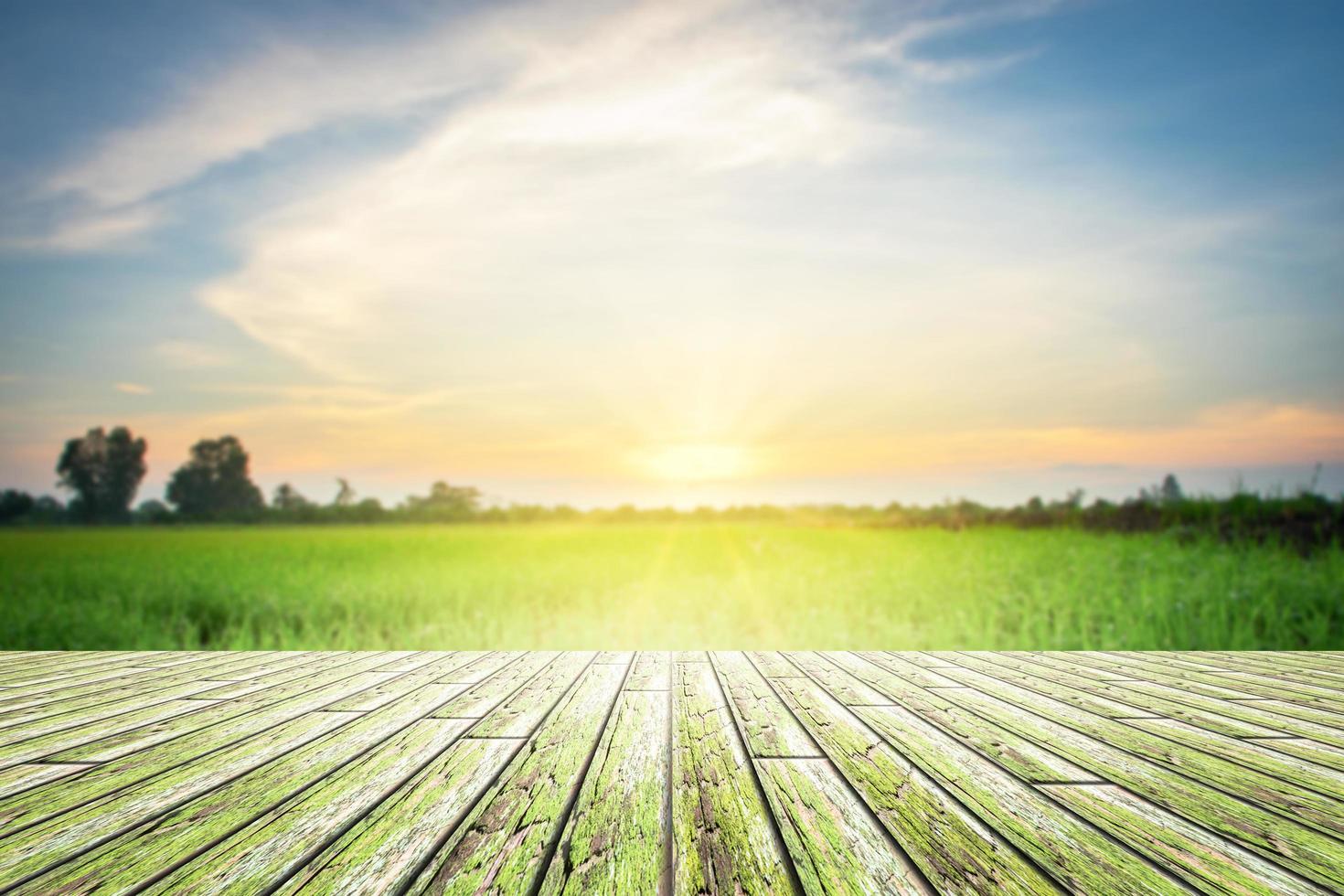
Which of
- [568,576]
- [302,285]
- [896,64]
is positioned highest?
[896,64]

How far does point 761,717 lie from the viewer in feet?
8.16

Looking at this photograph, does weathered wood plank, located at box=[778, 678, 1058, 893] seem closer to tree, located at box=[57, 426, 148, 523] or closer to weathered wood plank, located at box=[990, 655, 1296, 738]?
weathered wood plank, located at box=[990, 655, 1296, 738]

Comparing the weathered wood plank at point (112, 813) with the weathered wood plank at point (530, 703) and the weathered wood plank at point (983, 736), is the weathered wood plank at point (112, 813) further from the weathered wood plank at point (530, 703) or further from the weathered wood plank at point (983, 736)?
the weathered wood plank at point (983, 736)

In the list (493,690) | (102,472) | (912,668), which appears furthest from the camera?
(102,472)

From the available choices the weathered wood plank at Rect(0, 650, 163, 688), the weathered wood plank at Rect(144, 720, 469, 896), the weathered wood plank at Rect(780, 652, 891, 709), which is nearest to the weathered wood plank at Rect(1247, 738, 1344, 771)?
the weathered wood plank at Rect(780, 652, 891, 709)

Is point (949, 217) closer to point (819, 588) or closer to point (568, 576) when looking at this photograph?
point (819, 588)

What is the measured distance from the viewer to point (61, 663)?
13.0 ft

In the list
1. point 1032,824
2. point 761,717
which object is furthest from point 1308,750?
point 761,717

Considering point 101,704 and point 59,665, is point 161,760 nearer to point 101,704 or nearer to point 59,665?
point 101,704

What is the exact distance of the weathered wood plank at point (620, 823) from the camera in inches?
49.4

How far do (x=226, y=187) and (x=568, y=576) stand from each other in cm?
707

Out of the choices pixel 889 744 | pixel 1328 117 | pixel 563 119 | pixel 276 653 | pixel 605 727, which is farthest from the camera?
pixel 563 119

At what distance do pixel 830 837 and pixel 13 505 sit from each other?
3404 cm

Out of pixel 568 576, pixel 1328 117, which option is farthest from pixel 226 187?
pixel 1328 117
